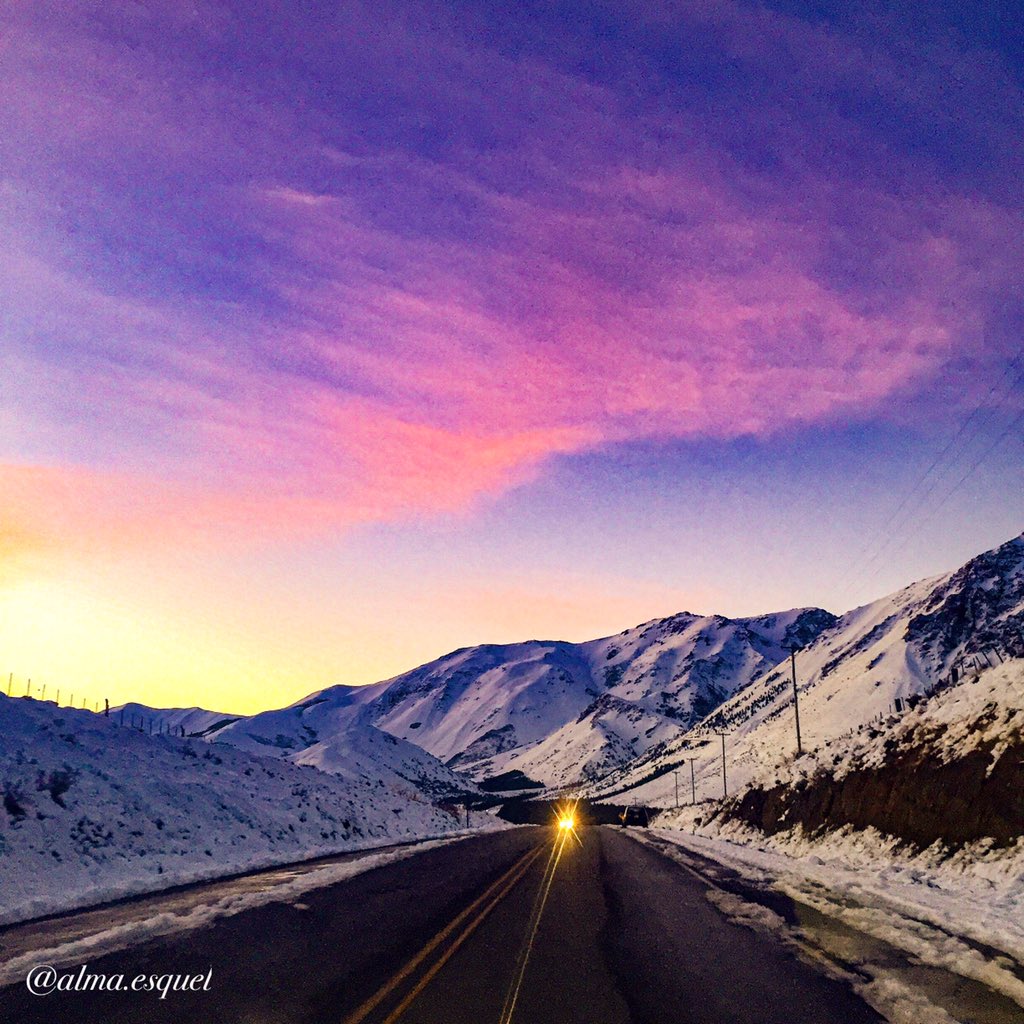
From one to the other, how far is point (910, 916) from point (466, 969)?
8521 millimetres

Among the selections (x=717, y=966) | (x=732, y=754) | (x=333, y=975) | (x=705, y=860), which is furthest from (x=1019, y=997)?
(x=732, y=754)

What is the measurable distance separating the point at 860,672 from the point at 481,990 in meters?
210

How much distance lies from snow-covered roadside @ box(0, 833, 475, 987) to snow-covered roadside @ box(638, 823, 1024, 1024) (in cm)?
914

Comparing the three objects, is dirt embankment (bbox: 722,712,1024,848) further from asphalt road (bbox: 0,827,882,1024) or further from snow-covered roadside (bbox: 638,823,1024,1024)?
asphalt road (bbox: 0,827,882,1024)

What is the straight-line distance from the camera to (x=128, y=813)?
24.3 metres

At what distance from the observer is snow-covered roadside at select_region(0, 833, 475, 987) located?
30.4 feet

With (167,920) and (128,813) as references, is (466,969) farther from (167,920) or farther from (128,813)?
(128,813)

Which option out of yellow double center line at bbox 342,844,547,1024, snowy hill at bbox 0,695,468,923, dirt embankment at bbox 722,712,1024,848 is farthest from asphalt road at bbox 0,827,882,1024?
dirt embankment at bbox 722,712,1024,848

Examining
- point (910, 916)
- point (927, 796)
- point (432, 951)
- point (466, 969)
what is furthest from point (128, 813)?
point (927, 796)

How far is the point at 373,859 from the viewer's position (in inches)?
998

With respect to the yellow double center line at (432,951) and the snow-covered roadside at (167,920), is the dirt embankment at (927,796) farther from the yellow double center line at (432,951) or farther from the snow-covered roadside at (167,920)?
the snow-covered roadside at (167,920)

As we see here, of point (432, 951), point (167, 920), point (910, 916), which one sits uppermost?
point (432, 951)

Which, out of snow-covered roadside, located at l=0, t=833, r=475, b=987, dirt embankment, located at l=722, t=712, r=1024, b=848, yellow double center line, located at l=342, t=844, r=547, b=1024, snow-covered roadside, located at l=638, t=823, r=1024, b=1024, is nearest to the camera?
yellow double center line, located at l=342, t=844, r=547, b=1024

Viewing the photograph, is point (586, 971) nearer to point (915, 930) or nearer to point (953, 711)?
point (915, 930)
